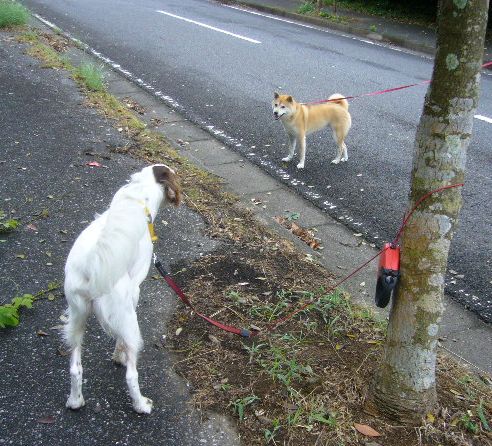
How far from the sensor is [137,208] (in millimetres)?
2738

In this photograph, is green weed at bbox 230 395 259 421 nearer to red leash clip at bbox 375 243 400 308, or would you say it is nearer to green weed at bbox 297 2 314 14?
red leash clip at bbox 375 243 400 308

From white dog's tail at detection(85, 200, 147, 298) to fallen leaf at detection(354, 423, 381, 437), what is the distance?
4.23 ft

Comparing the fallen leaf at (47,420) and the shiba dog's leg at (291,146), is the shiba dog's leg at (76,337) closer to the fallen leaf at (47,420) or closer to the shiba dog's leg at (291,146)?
the fallen leaf at (47,420)

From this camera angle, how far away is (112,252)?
7.89ft

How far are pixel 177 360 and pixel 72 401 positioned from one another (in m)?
0.60

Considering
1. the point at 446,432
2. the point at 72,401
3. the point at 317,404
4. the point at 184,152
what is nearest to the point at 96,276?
the point at 72,401

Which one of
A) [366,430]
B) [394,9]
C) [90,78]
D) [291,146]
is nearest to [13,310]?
[366,430]

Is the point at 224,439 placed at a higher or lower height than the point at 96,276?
lower

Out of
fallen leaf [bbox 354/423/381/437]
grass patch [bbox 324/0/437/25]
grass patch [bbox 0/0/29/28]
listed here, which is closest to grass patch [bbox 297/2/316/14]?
grass patch [bbox 324/0/437/25]

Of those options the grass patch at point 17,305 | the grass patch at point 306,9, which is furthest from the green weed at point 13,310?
the grass patch at point 306,9

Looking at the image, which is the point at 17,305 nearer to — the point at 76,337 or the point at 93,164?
the point at 76,337

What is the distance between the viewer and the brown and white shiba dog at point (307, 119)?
615 cm

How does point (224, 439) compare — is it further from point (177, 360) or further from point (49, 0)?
point (49, 0)

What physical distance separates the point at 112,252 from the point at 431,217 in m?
1.36
